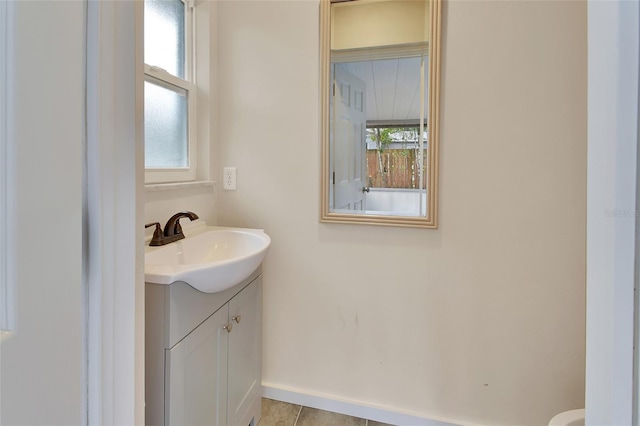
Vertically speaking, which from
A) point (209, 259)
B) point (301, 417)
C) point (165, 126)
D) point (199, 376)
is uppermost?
point (165, 126)

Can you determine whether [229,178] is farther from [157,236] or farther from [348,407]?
[348,407]

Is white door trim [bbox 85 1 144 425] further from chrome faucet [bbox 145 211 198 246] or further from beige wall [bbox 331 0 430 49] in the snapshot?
beige wall [bbox 331 0 430 49]

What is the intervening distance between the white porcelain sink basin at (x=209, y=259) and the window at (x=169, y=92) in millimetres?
315

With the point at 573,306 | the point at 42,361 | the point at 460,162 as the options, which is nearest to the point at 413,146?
the point at 460,162

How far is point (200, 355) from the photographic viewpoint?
42.6 inches

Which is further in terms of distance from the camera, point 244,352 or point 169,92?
point 169,92

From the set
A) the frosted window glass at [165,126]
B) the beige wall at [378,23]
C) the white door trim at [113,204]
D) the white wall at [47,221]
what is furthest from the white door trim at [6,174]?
the beige wall at [378,23]

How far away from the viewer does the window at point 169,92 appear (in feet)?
4.59

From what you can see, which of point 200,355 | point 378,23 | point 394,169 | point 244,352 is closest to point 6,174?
point 200,355

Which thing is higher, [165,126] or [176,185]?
[165,126]

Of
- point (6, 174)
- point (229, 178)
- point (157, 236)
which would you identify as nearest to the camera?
point (6, 174)

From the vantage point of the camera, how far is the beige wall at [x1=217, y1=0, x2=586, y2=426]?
1.38m

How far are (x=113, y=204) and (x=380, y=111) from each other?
1.26 meters

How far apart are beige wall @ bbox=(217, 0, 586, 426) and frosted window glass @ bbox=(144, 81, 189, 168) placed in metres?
0.20
